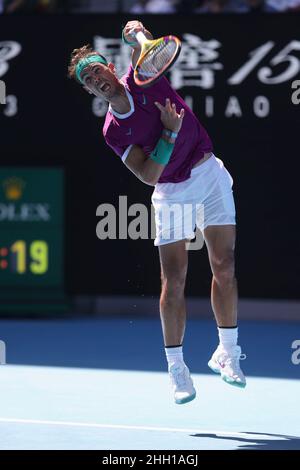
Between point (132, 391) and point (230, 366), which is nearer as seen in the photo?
point (230, 366)

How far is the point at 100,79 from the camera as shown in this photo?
255 inches

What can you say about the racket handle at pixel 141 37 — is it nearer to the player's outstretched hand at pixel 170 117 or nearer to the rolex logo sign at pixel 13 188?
the player's outstretched hand at pixel 170 117

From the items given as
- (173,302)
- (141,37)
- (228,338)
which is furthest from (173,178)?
(228,338)

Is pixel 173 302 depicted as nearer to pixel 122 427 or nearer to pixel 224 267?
pixel 224 267

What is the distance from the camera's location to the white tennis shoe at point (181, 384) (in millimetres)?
6730

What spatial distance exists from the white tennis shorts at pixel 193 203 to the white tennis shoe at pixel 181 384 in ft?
2.33

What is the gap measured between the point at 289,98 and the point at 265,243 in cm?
133

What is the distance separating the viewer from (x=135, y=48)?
6852mm

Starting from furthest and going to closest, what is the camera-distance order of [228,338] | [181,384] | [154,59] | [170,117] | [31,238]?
1. [31,238]
2. [228,338]
3. [181,384]
4. [170,117]
5. [154,59]

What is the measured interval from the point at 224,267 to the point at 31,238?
179 inches

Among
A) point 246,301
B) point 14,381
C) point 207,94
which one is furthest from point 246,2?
point 14,381

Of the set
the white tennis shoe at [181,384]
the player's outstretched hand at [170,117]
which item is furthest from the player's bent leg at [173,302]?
the player's outstretched hand at [170,117]

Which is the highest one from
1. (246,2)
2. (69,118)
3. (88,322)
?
(246,2)

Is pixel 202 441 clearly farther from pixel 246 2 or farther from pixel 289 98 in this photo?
pixel 246 2
